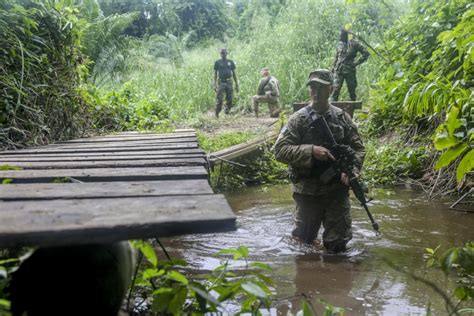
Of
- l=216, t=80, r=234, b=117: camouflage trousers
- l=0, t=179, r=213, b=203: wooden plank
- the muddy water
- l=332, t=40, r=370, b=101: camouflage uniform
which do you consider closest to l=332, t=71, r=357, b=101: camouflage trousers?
l=332, t=40, r=370, b=101: camouflage uniform

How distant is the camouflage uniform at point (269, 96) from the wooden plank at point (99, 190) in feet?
35.1

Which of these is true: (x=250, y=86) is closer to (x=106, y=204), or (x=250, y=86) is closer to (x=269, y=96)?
(x=269, y=96)

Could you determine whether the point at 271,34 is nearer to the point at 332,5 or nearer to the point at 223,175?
the point at 332,5

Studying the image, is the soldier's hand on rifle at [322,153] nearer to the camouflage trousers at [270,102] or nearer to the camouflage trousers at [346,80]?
the camouflage trousers at [346,80]

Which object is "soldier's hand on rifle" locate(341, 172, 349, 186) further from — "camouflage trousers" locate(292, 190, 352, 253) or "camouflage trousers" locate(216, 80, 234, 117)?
"camouflage trousers" locate(216, 80, 234, 117)

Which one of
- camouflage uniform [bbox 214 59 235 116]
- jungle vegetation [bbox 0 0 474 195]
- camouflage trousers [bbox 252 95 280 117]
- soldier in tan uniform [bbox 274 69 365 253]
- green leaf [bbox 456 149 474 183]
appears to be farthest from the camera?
camouflage uniform [bbox 214 59 235 116]

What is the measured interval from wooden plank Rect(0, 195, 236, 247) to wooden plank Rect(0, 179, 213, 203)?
15 centimetres

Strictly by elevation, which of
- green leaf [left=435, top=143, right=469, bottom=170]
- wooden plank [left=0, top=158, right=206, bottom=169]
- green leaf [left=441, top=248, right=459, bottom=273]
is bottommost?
green leaf [left=441, top=248, right=459, bottom=273]

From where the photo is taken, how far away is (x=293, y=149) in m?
4.25

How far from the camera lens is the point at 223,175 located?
784 cm

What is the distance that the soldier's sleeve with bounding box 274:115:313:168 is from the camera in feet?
13.6

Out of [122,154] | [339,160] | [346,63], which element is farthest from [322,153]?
[346,63]

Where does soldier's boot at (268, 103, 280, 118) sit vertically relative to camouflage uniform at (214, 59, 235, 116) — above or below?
below

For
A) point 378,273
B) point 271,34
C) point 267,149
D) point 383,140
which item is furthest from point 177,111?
point 378,273
